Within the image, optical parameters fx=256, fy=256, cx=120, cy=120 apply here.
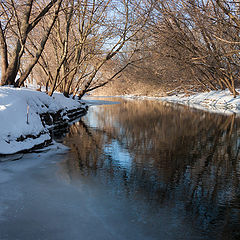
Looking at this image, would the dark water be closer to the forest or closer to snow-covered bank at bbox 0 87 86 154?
snow-covered bank at bbox 0 87 86 154

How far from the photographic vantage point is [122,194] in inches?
165

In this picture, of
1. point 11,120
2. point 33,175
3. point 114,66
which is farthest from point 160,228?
point 114,66

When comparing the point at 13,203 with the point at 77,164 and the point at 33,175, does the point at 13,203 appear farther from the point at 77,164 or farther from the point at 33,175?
the point at 77,164

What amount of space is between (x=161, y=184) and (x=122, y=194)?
84 centimetres

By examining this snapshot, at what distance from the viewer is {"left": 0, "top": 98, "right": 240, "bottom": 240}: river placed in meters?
3.15

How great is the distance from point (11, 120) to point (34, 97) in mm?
2959

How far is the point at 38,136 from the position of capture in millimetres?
7375

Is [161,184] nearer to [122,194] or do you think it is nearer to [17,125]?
[122,194]

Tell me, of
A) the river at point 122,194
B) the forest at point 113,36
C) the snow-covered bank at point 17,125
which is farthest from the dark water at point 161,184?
the forest at point 113,36

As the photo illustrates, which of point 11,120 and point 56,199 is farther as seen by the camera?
point 11,120

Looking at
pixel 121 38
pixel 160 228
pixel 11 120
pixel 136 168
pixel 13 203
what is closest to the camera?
pixel 160 228

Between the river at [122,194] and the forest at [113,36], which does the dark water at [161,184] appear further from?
the forest at [113,36]

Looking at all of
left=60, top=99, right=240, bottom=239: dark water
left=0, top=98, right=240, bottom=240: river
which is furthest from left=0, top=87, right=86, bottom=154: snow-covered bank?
left=60, top=99, right=240, bottom=239: dark water

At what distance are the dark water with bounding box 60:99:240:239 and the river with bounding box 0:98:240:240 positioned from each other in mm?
13
